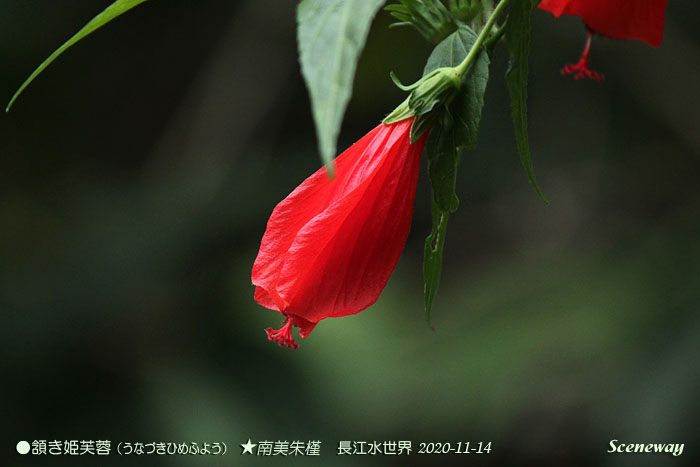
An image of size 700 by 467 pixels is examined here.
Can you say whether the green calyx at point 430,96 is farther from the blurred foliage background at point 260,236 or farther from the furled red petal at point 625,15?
the blurred foliage background at point 260,236

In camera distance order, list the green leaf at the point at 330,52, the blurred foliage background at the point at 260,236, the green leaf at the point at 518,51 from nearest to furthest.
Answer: the green leaf at the point at 330,52 < the green leaf at the point at 518,51 < the blurred foliage background at the point at 260,236

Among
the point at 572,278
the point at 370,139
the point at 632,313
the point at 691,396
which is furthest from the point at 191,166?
the point at 370,139

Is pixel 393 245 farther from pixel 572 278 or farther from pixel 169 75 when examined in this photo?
pixel 169 75

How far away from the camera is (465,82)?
1.46ft

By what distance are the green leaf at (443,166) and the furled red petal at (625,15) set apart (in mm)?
117

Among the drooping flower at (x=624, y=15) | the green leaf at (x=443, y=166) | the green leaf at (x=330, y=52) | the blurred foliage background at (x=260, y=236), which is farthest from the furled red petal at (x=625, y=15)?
the blurred foliage background at (x=260, y=236)

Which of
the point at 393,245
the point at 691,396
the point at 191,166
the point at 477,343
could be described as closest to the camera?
the point at 393,245

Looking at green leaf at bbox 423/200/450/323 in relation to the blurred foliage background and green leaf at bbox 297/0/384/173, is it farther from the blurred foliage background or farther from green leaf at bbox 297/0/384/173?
the blurred foliage background

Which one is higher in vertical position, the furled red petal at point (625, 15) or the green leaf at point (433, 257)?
the furled red petal at point (625, 15)

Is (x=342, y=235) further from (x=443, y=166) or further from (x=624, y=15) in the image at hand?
(x=624, y=15)

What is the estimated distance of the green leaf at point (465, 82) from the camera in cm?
44

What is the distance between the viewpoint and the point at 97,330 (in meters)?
1.82

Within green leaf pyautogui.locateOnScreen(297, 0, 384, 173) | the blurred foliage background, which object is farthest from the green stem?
the blurred foliage background

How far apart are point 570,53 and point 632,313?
0.64 meters
